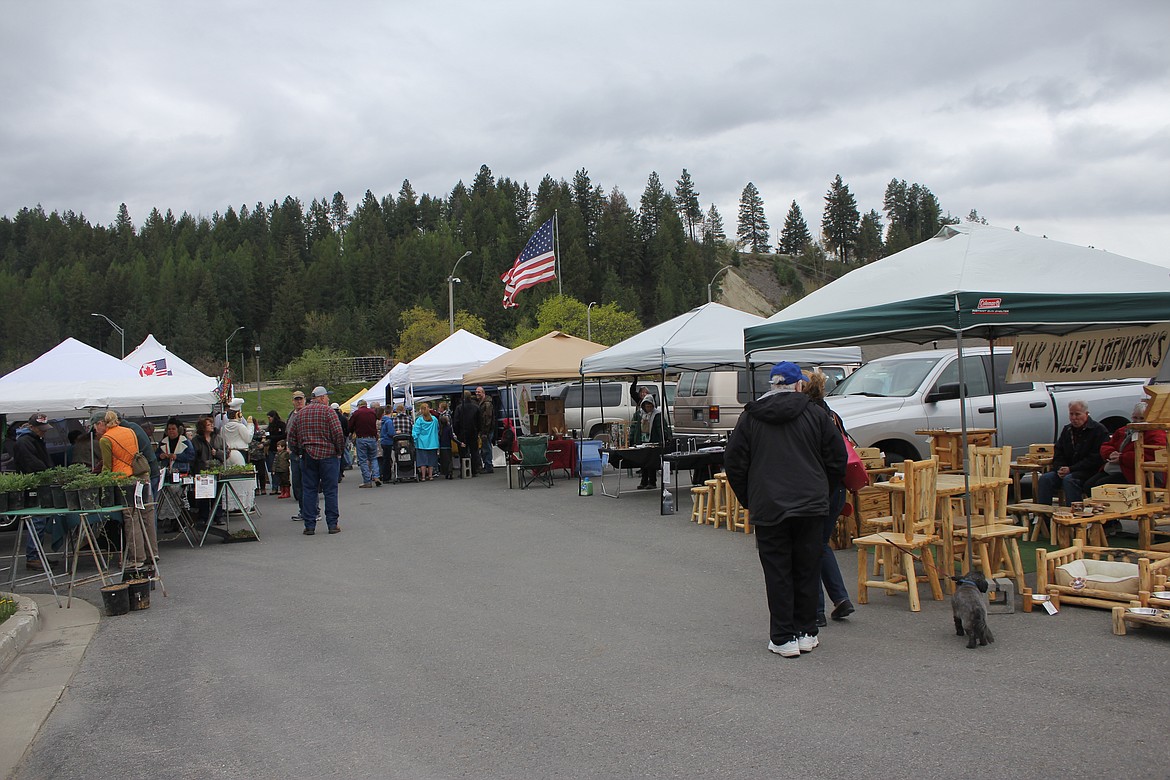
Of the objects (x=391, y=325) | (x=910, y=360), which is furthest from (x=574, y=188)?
(x=910, y=360)

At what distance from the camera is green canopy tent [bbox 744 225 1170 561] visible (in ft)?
21.9

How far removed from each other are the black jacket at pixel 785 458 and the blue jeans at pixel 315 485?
25.8 ft

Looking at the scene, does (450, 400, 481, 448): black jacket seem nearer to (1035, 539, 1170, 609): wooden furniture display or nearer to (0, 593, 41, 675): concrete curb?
(0, 593, 41, 675): concrete curb

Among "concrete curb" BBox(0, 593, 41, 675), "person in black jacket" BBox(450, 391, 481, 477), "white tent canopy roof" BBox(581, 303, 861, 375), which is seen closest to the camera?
"concrete curb" BBox(0, 593, 41, 675)

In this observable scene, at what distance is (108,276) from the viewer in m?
122

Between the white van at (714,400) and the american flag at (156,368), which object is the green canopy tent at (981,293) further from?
the american flag at (156,368)

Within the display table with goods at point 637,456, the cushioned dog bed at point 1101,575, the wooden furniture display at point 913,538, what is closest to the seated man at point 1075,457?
the cushioned dog bed at point 1101,575

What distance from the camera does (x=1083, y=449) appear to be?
948 cm

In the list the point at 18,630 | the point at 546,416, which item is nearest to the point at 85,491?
the point at 18,630

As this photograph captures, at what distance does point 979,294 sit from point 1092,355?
339 cm

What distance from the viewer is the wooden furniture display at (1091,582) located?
6.19 meters

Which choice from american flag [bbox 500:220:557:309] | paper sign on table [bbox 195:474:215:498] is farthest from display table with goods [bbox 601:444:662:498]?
american flag [bbox 500:220:557:309]

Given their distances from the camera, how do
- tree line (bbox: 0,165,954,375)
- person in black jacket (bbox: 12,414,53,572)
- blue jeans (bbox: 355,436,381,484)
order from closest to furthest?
person in black jacket (bbox: 12,414,53,572), blue jeans (bbox: 355,436,381,484), tree line (bbox: 0,165,954,375)

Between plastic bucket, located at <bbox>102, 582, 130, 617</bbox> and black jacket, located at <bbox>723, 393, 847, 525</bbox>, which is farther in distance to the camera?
plastic bucket, located at <bbox>102, 582, 130, 617</bbox>
